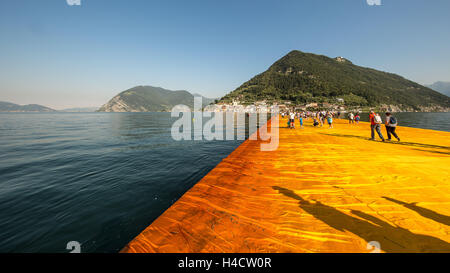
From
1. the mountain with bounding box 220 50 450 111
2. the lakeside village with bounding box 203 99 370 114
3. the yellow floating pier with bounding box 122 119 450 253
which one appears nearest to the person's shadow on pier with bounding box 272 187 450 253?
the yellow floating pier with bounding box 122 119 450 253

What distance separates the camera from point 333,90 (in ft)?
453

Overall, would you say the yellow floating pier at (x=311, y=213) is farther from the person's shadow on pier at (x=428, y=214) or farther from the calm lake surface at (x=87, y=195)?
the calm lake surface at (x=87, y=195)

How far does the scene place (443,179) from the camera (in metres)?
5.01

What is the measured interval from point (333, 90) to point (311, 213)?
555 feet

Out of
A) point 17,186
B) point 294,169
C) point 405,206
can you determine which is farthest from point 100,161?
point 405,206

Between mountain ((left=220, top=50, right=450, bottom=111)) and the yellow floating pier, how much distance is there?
140 metres

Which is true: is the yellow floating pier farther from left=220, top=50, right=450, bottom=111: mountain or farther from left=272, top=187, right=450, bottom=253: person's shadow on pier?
left=220, top=50, right=450, bottom=111: mountain

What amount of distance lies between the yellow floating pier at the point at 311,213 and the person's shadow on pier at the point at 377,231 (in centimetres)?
2

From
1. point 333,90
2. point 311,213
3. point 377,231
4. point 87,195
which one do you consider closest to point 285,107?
point 333,90

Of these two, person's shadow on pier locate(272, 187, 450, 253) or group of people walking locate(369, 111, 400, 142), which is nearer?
person's shadow on pier locate(272, 187, 450, 253)

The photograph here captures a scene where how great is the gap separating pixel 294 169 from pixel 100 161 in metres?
11.9

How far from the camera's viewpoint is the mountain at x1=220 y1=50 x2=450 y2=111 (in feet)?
439

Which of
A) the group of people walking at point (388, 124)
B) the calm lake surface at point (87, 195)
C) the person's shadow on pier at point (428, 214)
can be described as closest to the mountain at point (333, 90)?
the group of people walking at point (388, 124)
